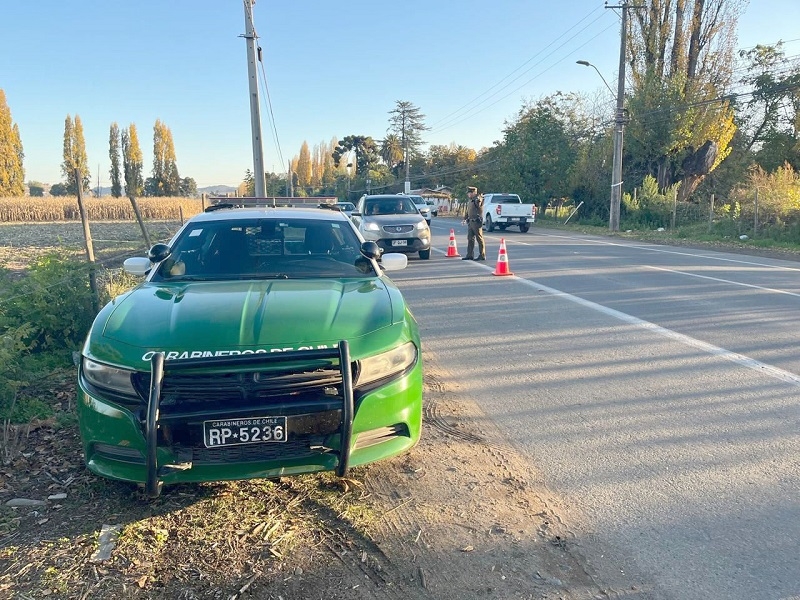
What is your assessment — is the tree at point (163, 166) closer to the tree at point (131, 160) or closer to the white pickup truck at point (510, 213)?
the tree at point (131, 160)

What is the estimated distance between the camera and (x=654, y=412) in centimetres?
499

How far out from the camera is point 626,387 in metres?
5.65

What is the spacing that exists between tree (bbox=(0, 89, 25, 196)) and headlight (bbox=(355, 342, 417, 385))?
81204 mm

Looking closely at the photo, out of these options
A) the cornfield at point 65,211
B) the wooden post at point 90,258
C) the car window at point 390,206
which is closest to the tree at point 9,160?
the cornfield at point 65,211

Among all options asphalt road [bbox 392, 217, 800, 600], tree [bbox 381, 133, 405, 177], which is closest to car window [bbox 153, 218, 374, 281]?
asphalt road [bbox 392, 217, 800, 600]

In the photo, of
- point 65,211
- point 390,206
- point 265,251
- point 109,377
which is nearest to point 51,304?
point 265,251

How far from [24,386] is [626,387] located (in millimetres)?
5274

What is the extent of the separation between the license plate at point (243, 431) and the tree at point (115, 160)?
108 meters

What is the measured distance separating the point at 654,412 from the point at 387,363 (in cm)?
258

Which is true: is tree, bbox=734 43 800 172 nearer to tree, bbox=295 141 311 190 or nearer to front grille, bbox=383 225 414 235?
front grille, bbox=383 225 414 235

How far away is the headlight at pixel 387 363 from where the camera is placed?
3422 millimetres

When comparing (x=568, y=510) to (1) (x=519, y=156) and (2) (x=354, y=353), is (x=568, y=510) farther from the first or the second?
(1) (x=519, y=156)

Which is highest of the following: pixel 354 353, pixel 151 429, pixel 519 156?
pixel 519 156

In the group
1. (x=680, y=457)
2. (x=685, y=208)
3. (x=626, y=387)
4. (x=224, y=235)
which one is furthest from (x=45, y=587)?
(x=685, y=208)
